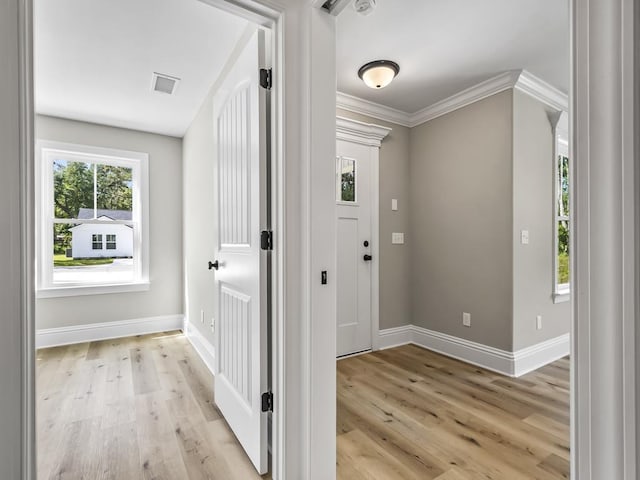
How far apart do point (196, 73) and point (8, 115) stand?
2.00 meters

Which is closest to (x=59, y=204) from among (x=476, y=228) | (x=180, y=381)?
(x=180, y=381)

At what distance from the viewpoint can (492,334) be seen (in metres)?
2.77

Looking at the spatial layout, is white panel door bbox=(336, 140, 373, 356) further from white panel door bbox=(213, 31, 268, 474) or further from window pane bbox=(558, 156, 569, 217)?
window pane bbox=(558, 156, 569, 217)

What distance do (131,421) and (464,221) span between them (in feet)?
9.95

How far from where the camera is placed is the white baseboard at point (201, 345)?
2.79 m

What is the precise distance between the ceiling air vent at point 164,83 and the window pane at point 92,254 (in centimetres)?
182

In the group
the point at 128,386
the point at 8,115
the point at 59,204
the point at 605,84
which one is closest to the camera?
the point at 605,84

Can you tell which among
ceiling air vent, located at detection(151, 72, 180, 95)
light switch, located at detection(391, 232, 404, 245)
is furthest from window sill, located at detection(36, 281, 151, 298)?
light switch, located at detection(391, 232, 404, 245)

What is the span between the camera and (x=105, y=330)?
367 centimetres

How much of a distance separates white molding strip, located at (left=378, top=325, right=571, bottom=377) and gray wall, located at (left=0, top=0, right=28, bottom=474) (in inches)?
113

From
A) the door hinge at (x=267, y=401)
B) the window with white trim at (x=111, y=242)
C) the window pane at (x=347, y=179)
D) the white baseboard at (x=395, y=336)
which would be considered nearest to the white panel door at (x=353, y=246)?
the window pane at (x=347, y=179)

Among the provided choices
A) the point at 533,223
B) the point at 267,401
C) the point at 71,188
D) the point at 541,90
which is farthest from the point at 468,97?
the point at 71,188

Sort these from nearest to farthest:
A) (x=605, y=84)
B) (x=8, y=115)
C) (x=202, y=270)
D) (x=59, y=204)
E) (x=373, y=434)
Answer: (x=605, y=84) < (x=8, y=115) < (x=373, y=434) < (x=202, y=270) < (x=59, y=204)

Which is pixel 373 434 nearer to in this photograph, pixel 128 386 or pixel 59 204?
pixel 128 386
